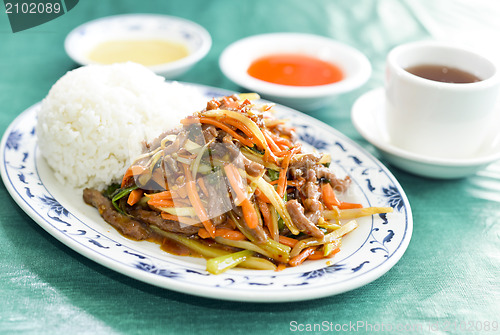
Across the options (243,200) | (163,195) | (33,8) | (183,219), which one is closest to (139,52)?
(33,8)

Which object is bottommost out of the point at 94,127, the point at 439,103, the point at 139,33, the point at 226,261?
the point at 226,261

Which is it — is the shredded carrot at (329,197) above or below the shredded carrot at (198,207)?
below

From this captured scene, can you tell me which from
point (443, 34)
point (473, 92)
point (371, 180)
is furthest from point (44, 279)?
point (443, 34)

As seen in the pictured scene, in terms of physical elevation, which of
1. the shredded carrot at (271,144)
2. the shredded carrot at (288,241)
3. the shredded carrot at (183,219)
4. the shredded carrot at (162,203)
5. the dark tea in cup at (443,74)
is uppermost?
the dark tea in cup at (443,74)

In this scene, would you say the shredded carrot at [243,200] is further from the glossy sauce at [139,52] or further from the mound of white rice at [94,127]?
the glossy sauce at [139,52]

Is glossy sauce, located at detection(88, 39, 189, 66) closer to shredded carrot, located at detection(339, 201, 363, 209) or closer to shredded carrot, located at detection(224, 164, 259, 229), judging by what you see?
shredded carrot, located at detection(224, 164, 259, 229)

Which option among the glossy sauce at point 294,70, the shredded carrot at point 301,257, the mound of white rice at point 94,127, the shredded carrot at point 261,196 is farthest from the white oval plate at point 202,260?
the glossy sauce at point 294,70

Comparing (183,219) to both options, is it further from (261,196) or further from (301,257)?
(301,257)

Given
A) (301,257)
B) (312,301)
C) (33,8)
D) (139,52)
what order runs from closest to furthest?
(312,301) < (301,257) < (139,52) < (33,8)
